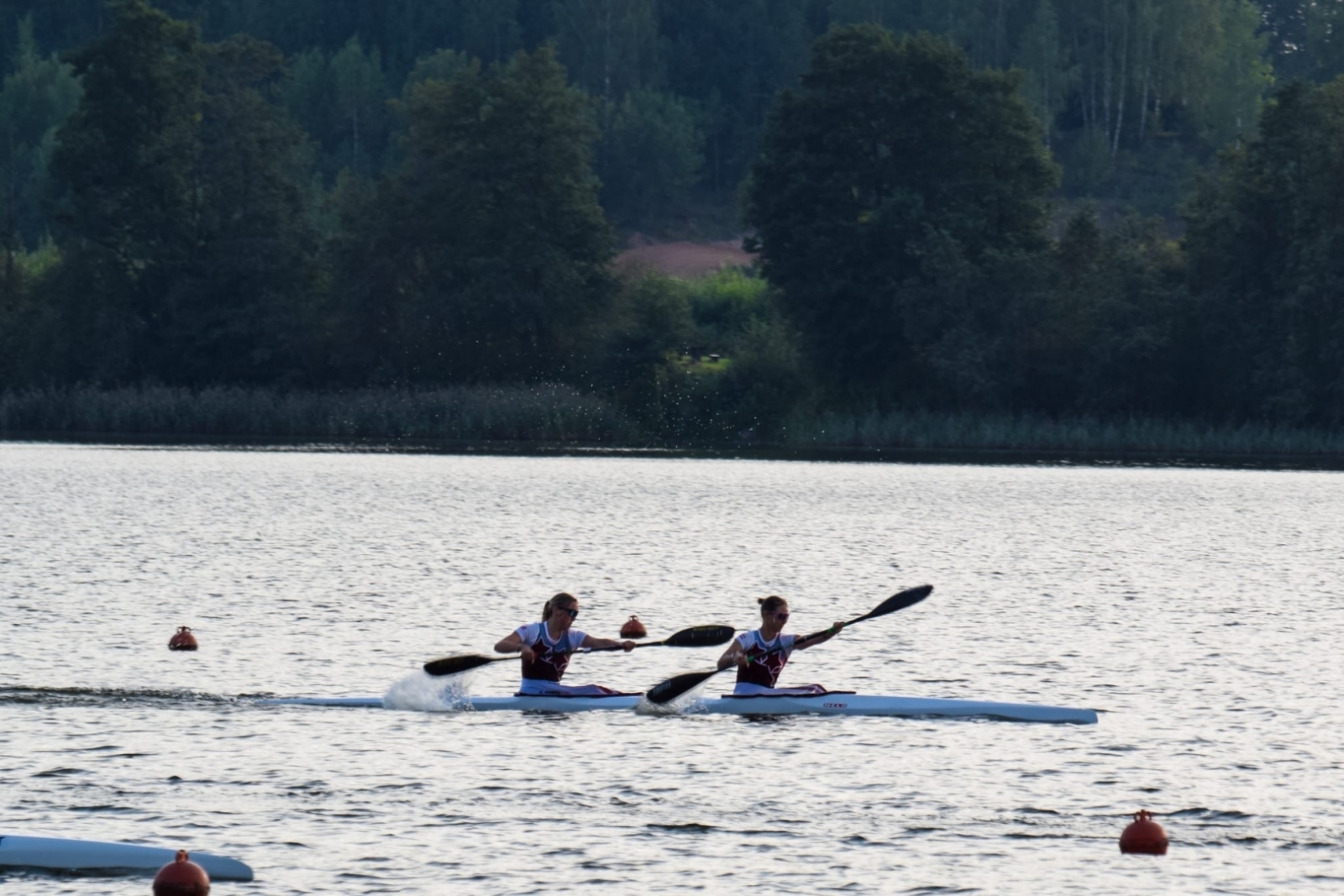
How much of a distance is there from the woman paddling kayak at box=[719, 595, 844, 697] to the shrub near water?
66300 mm

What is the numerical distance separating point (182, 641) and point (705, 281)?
9037 centimetres

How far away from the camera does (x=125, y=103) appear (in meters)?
102

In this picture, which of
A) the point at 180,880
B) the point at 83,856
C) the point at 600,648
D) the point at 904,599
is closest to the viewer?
the point at 180,880

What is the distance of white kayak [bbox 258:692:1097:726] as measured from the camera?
23.8 metres

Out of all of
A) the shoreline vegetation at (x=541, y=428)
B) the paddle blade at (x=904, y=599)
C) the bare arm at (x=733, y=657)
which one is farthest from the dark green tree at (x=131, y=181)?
the bare arm at (x=733, y=657)

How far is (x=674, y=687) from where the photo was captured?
24016 millimetres

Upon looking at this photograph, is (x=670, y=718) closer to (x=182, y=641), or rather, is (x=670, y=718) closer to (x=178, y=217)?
(x=182, y=641)

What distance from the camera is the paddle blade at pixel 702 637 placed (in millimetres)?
25000

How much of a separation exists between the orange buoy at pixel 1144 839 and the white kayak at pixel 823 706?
6.08m

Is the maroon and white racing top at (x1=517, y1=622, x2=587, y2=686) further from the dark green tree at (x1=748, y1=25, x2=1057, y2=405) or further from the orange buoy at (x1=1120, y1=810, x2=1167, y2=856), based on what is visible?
the dark green tree at (x1=748, y1=25, x2=1057, y2=405)

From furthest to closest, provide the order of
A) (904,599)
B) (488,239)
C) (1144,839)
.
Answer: (488,239)
(904,599)
(1144,839)

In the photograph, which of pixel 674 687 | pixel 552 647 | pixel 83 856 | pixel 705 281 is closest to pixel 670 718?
pixel 674 687

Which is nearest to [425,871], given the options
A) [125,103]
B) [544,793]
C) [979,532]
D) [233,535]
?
[544,793]

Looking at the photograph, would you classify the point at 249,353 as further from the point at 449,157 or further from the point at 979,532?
the point at 979,532
